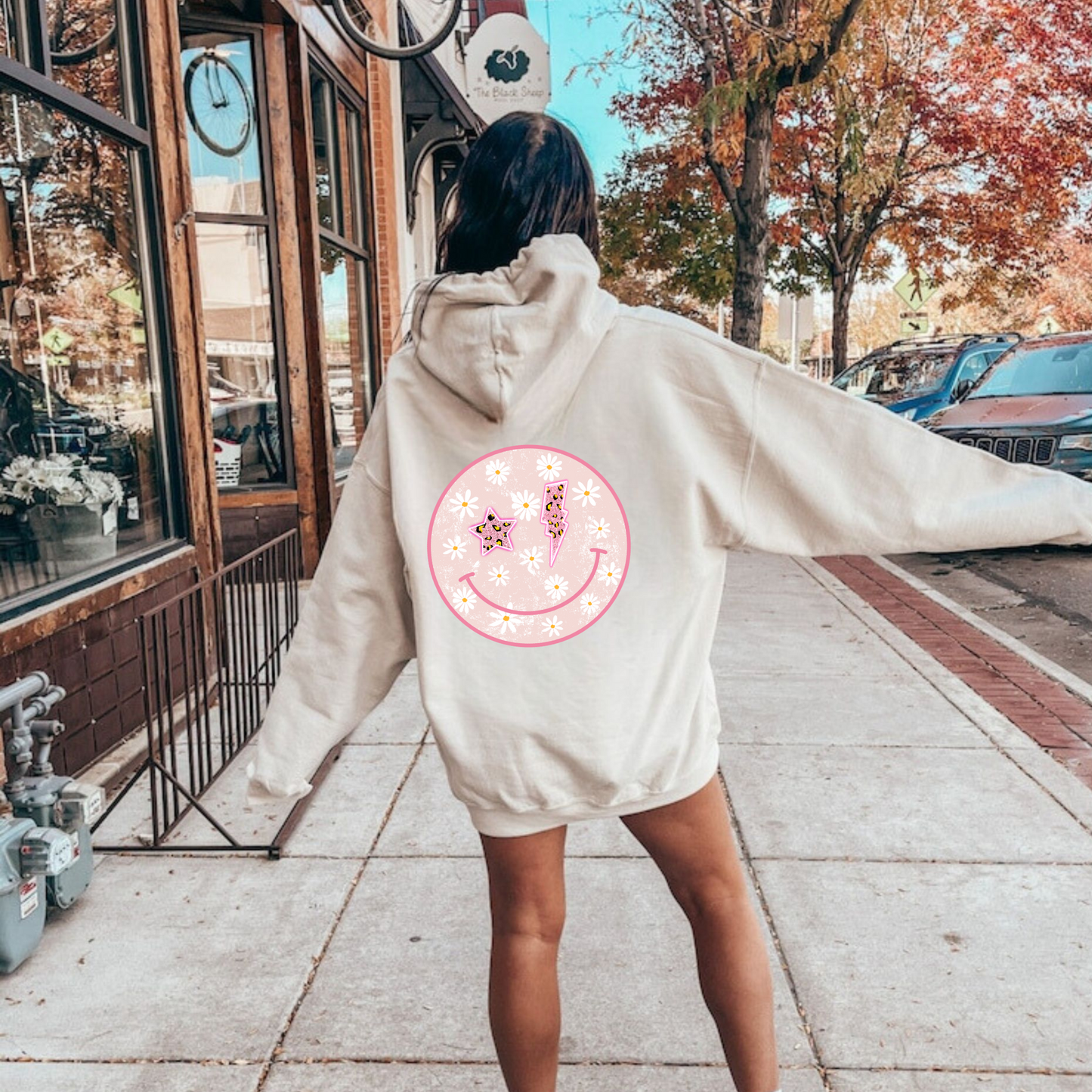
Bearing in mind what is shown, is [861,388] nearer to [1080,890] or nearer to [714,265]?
[714,265]

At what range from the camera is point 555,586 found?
5.78 ft

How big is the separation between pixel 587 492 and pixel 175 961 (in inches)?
77.4

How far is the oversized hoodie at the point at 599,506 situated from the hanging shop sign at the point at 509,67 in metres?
9.51

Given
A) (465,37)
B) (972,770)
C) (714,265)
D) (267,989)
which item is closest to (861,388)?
(714,265)

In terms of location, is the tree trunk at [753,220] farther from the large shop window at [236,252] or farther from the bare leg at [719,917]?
the bare leg at [719,917]

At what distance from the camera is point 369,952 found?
292 centimetres

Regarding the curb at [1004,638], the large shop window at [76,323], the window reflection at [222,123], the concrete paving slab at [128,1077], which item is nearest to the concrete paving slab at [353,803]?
the concrete paving slab at [128,1077]

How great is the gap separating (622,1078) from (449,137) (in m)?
10.5

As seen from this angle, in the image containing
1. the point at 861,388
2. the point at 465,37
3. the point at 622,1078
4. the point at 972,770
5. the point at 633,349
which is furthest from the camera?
the point at 861,388

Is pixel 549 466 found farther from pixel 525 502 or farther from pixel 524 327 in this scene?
pixel 524 327

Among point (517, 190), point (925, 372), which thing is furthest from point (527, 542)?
point (925, 372)

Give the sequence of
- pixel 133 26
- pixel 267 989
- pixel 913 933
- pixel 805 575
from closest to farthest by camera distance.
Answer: pixel 267 989, pixel 913 933, pixel 133 26, pixel 805 575

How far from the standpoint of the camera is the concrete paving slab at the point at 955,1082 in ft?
7.73

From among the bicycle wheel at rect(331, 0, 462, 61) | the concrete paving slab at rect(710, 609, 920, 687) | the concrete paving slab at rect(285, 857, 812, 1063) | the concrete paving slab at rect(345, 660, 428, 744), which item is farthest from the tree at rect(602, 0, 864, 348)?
the concrete paving slab at rect(285, 857, 812, 1063)
